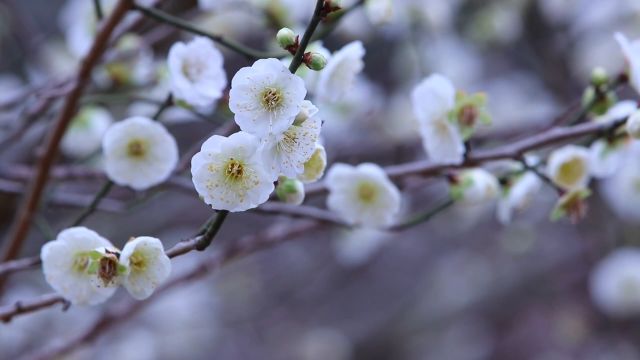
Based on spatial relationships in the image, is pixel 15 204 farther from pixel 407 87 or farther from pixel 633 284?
pixel 633 284

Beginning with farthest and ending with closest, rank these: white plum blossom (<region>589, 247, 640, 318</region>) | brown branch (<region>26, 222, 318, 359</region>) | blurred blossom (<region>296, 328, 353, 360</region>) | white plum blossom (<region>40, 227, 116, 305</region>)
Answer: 1. blurred blossom (<region>296, 328, 353, 360</region>)
2. white plum blossom (<region>589, 247, 640, 318</region>)
3. brown branch (<region>26, 222, 318, 359</region>)
4. white plum blossom (<region>40, 227, 116, 305</region>)

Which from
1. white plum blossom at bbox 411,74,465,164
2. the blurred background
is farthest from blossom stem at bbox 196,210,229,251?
the blurred background

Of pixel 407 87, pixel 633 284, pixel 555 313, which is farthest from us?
pixel 555 313

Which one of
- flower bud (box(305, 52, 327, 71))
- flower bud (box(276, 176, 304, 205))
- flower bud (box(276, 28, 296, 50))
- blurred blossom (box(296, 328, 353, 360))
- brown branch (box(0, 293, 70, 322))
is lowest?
brown branch (box(0, 293, 70, 322))

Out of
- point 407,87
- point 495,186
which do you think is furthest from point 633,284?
point 495,186

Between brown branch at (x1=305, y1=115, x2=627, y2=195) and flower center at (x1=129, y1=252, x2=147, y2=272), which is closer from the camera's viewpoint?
flower center at (x1=129, y1=252, x2=147, y2=272)

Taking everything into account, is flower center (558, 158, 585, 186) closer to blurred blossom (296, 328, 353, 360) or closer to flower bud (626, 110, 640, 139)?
flower bud (626, 110, 640, 139)

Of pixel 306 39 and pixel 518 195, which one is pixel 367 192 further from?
pixel 306 39
